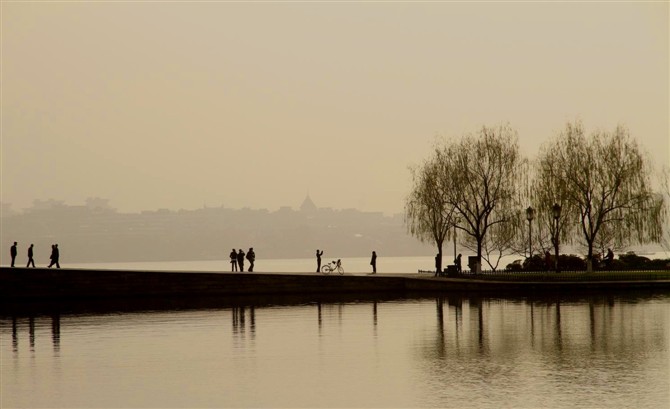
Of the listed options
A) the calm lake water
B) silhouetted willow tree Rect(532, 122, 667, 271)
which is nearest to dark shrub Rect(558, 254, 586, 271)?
silhouetted willow tree Rect(532, 122, 667, 271)

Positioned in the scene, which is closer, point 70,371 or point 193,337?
point 70,371

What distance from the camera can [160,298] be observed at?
166ft

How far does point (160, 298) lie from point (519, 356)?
95.5ft

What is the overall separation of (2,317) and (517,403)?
2714 cm

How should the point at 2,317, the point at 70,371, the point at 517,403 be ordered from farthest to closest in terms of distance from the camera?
the point at 2,317 → the point at 70,371 → the point at 517,403

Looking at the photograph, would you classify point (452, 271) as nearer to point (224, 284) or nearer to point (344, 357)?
point (224, 284)

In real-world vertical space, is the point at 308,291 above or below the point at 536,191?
below

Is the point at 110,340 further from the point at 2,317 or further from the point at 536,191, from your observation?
the point at 536,191

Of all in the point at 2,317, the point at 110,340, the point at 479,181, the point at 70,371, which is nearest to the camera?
the point at 70,371

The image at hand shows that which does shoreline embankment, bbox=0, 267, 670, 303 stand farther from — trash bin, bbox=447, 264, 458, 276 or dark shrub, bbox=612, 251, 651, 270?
dark shrub, bbox=612, 251, 651, 270

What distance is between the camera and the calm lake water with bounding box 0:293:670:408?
62.5 feet

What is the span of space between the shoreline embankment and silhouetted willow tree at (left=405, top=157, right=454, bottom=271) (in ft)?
43.6

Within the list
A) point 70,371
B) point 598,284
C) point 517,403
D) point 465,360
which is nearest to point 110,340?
point 70,371

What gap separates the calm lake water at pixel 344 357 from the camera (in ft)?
62.5
